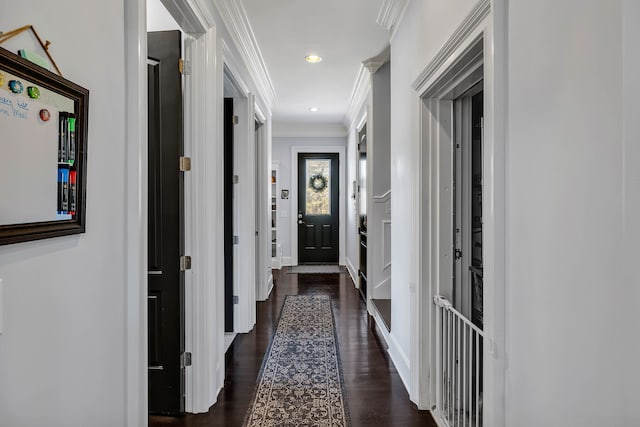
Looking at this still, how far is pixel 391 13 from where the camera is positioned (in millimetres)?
3146

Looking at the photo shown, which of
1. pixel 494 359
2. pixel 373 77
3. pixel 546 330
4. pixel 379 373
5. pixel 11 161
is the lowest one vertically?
pixel 379 373

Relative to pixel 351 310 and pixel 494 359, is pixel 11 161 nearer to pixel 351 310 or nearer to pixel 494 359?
pixel 494 359

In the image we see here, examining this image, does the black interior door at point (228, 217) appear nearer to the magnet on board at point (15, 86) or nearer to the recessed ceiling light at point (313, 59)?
the recessed ceiling light at point (313, 59)

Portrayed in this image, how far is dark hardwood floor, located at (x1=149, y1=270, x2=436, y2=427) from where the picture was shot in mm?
2346

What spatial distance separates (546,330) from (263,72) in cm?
418

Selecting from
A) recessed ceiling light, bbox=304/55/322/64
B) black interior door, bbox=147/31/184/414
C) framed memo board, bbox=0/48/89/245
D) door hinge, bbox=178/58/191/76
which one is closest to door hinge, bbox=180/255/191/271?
black interior door, bbox=147/31/184/414

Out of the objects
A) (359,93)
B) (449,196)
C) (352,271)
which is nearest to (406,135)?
(449,196)

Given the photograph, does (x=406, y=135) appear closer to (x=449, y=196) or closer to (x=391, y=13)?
Result: (x=449, y=196)

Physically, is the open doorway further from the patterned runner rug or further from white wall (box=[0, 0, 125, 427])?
white wall (box=[0, 0, 125, 427])

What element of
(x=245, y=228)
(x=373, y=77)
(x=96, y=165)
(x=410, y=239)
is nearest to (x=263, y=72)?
(x=373, y=77)

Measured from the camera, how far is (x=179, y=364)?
2.34 meters

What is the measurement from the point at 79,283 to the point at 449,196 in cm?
191

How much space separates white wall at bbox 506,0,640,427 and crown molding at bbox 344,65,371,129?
3533mm

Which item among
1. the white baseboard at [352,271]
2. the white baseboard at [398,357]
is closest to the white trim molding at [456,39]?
the white baseboard at [398,357]
